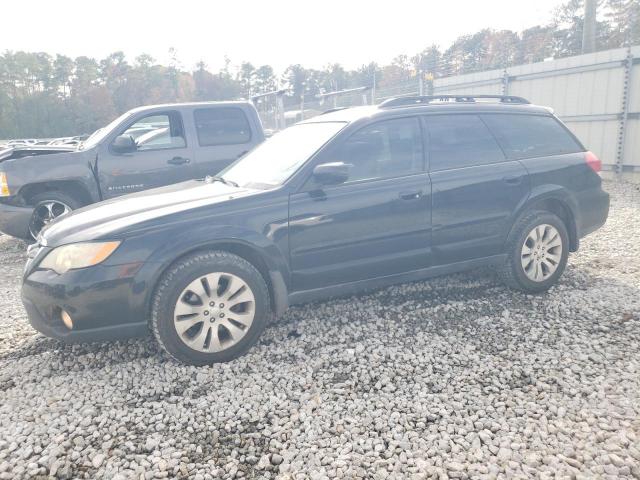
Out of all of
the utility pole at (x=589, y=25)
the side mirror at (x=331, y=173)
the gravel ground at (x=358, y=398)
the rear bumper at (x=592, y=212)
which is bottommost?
the gravel ground at (x=358, y=398)

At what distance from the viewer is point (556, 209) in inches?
172

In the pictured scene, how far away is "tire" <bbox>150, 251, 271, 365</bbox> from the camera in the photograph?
3027 mm

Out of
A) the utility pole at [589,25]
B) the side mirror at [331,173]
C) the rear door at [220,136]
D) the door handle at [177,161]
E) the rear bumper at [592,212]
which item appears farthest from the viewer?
the utility pole at [589,25]

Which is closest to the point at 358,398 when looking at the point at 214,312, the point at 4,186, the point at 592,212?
the point at 214,312

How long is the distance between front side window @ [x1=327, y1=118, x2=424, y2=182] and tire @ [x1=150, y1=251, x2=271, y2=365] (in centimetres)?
109

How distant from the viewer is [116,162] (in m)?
6.24

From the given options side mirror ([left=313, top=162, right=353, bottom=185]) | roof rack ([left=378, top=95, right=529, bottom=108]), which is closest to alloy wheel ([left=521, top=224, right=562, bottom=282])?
roof rack ([left=378, top=95, right=529, bottom=108])

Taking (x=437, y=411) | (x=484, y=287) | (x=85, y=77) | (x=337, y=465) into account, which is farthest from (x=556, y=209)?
(x=85, y=77)

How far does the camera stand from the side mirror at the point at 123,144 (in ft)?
20.2

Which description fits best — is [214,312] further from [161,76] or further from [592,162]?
[161,76]

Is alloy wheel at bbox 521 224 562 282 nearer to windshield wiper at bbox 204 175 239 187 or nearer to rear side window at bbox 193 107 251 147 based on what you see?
windshield wiper at bbox 204 175 239 187

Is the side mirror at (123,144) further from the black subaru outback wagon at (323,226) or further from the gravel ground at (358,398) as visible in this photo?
the gravel ground at (358,398)

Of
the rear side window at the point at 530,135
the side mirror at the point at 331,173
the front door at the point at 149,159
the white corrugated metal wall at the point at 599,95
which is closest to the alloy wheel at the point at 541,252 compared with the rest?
the rear side window at the point at 530,135

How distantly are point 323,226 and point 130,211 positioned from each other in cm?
133
